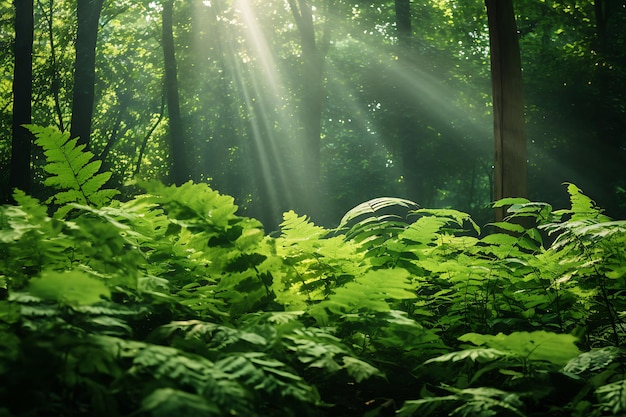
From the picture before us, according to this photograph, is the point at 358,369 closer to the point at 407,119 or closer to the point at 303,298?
the point at 303,298

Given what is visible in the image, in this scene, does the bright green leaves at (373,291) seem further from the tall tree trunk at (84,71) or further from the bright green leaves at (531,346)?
the tall tree trunk at (84,71)

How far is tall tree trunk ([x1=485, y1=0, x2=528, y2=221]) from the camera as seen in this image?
553 cm

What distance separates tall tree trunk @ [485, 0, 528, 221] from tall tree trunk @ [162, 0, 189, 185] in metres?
22.9

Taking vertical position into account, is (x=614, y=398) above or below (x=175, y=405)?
below

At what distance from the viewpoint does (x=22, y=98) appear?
16.7 meters

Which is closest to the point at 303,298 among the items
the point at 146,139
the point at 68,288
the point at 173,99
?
the point at 68,288

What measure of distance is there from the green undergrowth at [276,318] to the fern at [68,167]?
10 mm

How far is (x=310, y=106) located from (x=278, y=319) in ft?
→ 85.1

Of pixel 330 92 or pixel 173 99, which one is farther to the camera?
pixel 330 92

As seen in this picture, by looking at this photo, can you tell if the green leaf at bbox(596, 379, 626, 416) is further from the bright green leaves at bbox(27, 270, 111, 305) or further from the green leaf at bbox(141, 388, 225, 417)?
the bright green leaves at bbox(27, 270, 111, 305)

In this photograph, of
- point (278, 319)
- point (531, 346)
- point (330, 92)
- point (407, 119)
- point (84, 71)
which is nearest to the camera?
point (278, 319)

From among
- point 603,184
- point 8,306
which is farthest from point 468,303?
point 603,184

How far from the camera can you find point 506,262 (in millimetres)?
2893

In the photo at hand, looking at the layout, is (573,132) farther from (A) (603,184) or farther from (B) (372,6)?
(B) (372,6)
